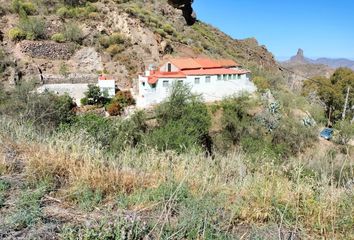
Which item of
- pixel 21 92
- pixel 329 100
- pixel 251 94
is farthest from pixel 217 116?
pixel 329 100

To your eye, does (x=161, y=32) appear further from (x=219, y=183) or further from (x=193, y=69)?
(x=219, y=183)

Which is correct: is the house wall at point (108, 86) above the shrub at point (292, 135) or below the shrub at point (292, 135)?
above

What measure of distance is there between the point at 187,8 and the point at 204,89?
85.6ft

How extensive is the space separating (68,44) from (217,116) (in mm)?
13010

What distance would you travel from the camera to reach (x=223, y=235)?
2305 millimetres

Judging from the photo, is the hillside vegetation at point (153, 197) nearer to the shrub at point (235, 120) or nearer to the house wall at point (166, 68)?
the shrub at point (235, 120)

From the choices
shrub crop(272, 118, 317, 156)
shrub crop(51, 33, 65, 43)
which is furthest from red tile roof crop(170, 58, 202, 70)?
shrub crop(51, 33, 65, 43)

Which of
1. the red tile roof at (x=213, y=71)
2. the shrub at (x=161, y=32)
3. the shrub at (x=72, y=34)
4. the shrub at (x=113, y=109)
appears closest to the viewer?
the shrub at (x=113, y=109)

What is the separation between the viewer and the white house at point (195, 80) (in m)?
22.8

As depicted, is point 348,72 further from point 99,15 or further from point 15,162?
point 15,162

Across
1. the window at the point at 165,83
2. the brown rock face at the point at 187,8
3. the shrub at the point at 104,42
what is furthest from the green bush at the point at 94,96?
the brown rock face at the point at 187,8

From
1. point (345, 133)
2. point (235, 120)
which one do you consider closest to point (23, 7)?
point (235, 120)

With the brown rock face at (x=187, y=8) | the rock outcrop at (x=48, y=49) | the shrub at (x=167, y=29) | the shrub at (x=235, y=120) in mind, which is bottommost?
the shrub at (x=235, y=120)

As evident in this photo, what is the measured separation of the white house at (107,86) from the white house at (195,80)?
5.74ft
